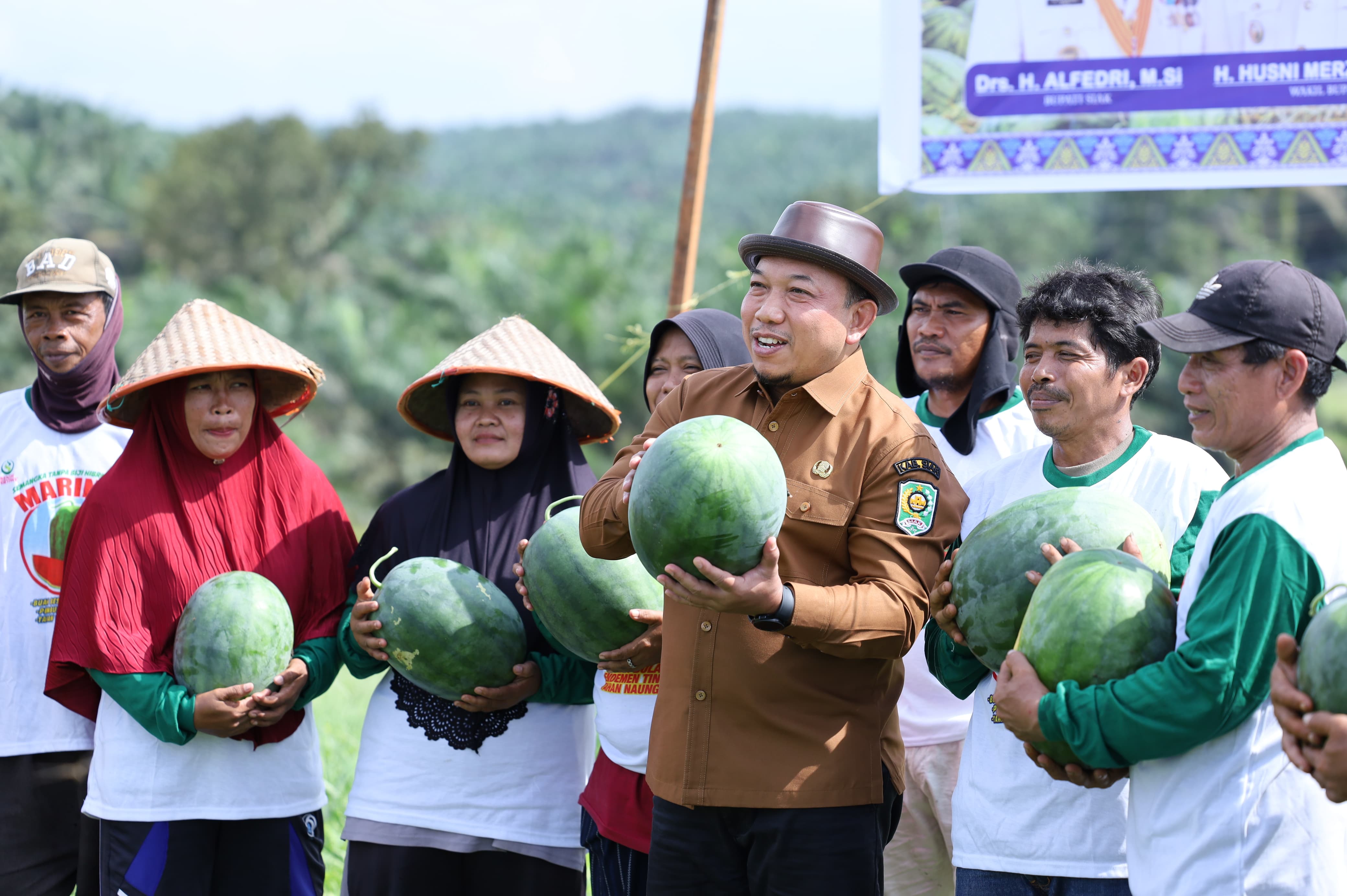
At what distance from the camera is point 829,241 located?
3320mm

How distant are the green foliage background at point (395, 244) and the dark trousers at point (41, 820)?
16.8 feet

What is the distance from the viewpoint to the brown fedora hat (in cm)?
331

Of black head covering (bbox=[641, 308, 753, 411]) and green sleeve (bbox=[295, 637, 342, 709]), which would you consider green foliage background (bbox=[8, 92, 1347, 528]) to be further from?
green sleeve (bbox=[295, 637, 342, 709])

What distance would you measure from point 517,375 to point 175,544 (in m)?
1.33

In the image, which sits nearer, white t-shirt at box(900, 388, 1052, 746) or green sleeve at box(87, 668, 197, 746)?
green sleeve at box(87, 668, 197, 746)

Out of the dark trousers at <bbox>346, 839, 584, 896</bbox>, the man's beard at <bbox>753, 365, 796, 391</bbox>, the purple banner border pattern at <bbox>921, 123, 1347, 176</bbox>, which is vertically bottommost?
the dark trousers at <bbox>346, 839, 584, 896</bbox>

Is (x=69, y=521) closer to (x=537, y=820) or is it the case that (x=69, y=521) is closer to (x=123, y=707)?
(x=123, y=707)

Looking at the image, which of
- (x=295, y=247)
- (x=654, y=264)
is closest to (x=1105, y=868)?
(x=654, y=264)

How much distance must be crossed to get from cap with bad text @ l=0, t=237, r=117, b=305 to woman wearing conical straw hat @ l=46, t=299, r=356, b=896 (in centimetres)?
71

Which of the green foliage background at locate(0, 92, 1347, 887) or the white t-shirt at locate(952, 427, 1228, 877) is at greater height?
the green foliage background at locate(0, 92, 1347, 887)

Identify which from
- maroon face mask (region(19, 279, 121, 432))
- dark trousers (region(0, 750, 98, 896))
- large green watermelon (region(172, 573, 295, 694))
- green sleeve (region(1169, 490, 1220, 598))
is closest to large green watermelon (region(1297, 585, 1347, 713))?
green sleeve (region(1169, 490, 1220, 598))

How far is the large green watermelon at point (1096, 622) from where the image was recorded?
2.81 meters

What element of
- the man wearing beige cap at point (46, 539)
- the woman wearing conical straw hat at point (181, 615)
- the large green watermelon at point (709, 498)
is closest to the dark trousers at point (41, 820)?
the man wearing beige cap at point (46, 539)

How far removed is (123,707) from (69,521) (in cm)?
99
